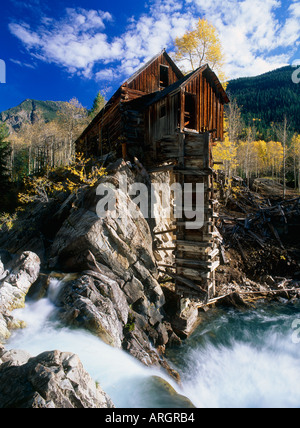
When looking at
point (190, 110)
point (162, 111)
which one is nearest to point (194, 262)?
point (162, 111)

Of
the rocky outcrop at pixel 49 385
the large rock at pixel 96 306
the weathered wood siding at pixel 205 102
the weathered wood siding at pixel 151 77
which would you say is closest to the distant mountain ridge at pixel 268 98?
the weathered wood siding at pixel 151 77

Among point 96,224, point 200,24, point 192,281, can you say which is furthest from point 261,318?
point 200,24

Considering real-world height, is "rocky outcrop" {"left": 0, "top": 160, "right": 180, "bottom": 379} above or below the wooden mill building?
below

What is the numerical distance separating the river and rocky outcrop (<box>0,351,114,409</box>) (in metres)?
1.47

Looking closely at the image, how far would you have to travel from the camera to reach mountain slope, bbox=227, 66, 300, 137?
82688 millimetres

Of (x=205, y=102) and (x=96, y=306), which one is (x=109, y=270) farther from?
(x=205, y=102)

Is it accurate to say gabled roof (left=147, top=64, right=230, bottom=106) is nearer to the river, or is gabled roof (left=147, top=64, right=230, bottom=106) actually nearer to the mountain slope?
the river

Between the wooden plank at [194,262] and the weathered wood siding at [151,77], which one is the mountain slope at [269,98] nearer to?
the weathered wood siding at [151,77]

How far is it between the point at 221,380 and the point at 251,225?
43.2 ft

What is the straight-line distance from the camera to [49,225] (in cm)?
1305

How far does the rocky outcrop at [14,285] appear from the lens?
22.9 feet

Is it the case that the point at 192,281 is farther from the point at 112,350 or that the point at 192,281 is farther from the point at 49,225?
the point at 49,225

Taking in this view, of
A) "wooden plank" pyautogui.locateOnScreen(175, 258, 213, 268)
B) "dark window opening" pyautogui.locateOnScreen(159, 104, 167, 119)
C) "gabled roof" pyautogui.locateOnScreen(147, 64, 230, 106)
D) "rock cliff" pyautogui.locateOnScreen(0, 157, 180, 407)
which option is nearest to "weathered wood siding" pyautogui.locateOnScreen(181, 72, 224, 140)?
"gabled roof" pyautogui.locateOnScreen(147, 64, 230, 106)

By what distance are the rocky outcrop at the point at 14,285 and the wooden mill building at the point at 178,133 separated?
682 cm
